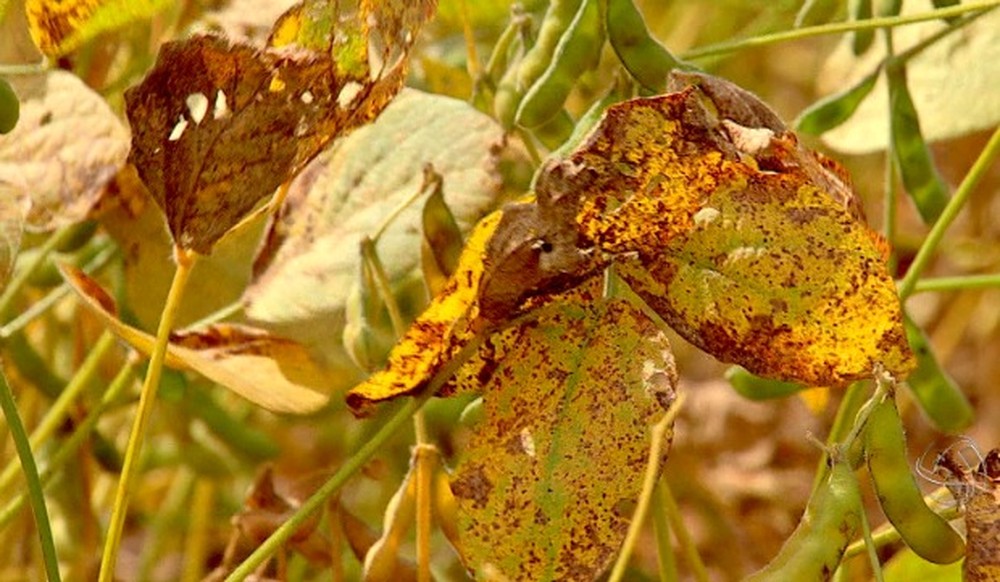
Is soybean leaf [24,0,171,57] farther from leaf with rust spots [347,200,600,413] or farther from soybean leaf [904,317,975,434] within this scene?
soybean leaf [904,317,975,434]

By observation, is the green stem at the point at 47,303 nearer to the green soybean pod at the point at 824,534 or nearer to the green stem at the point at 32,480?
the green stem at the point at 32,480

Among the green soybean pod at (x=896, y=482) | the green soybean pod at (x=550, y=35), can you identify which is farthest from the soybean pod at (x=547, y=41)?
the green soybean pod at (x=896, y=482)

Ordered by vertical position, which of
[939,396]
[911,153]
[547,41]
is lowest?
[939,396]

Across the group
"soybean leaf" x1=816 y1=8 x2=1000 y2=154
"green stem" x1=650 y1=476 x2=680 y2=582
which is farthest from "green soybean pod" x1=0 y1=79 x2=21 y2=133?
"soybean leaf" x1=816 y1=8 x2=1000 y2=154

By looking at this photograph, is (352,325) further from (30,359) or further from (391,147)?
(30,359)

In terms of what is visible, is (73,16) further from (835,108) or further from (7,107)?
(835,108)

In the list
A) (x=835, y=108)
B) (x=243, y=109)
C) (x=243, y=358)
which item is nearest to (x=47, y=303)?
(x=243, y=358)

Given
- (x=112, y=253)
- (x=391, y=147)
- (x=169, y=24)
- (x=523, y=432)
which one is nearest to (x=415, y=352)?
(x=523, y=432)
